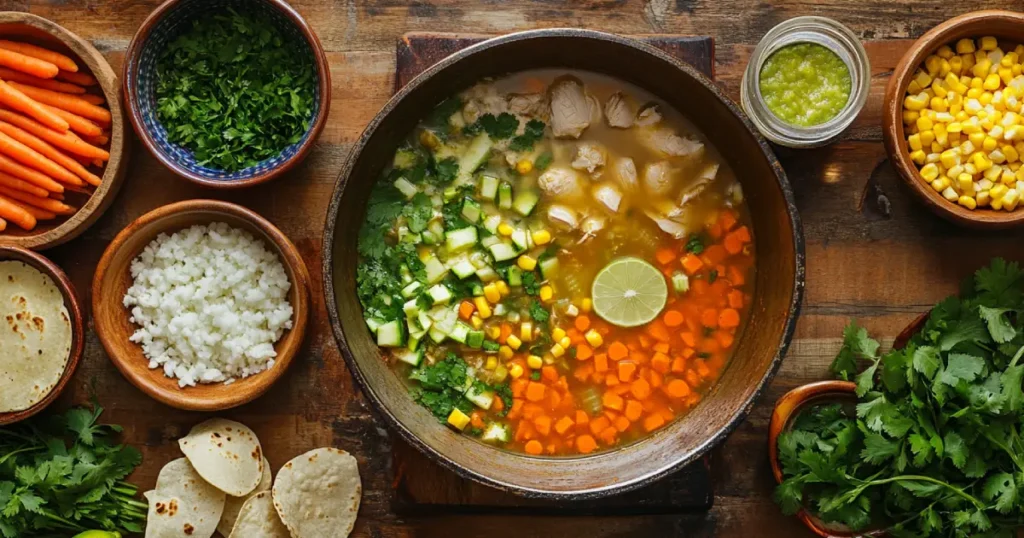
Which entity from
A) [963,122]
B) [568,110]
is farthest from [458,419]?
[963,122]

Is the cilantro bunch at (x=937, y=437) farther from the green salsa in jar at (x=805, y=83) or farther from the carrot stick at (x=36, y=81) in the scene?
A: the carrot stick at (x=36, y=81)

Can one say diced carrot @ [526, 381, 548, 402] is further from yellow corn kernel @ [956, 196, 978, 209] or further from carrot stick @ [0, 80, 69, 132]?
carrot stick @ [0, 80, 69, 132]

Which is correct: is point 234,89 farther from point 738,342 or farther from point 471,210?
point 738,342

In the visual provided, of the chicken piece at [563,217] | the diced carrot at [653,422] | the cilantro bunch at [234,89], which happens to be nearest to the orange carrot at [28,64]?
the cilantro bunch at [234,89]

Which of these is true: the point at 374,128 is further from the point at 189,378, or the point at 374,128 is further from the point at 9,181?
the point at 9,181

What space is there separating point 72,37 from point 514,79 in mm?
1619

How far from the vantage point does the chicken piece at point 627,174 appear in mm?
3252

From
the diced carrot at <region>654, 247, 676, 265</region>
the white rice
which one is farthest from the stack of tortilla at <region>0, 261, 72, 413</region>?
the diced carrot at <region>654, 247, 676, 265</region>

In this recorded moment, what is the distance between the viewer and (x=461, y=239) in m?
3.21

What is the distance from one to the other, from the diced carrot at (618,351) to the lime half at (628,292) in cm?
7

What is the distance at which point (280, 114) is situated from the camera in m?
3.26

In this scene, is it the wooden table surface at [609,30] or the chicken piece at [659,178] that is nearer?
the chicken piece at [659,178]

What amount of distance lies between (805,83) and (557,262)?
1116mm

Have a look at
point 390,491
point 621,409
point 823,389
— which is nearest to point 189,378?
point 390,491
